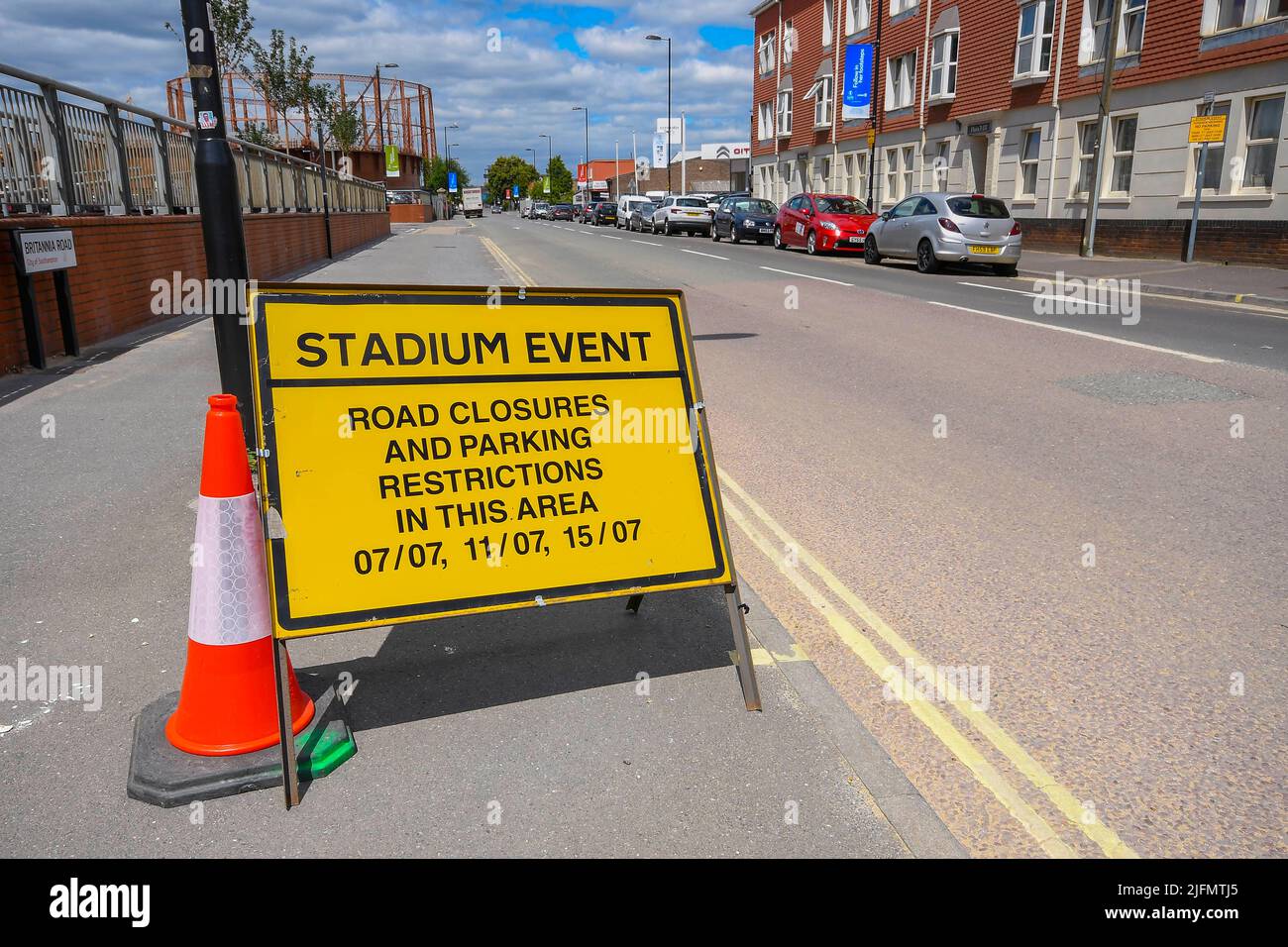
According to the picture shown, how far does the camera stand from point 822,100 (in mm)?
44562

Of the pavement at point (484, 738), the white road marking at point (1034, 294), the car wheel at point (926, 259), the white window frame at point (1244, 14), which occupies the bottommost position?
the pavement at point (484, 738)

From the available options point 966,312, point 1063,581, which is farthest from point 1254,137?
point 1063,581

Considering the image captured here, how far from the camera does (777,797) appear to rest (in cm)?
293

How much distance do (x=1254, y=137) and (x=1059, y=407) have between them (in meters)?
16.5

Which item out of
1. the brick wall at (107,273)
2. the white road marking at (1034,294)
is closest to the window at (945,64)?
the white road marking at (1034,294)

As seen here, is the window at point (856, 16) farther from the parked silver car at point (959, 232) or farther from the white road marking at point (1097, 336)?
the white road marking at point (1097, 336)

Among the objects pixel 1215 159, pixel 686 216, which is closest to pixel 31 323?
pixel 1215 159

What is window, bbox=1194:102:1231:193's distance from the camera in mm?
20578

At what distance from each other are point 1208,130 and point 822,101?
27600 millimetres

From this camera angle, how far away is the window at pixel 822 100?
43.9 m

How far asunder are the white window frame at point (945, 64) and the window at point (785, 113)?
16432 millimetres

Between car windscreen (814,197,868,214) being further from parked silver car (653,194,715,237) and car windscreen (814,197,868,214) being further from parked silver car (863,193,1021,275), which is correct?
parked silver car (653,194,715,237)

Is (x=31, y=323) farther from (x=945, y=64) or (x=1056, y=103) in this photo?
(x=945, y=64)

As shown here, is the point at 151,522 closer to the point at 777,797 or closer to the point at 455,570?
the point at 455,570
